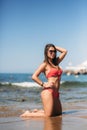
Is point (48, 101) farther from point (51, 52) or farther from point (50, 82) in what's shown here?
point (51, 52)

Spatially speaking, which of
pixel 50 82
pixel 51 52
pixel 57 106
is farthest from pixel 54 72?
pixel 57 106

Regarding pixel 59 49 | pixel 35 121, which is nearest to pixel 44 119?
pixel 35 121

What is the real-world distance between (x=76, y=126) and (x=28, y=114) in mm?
1573

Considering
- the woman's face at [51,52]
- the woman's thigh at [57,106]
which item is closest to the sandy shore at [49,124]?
the woman's thigh at [57,106]

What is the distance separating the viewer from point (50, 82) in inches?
263

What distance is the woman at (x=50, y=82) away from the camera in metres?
6.64

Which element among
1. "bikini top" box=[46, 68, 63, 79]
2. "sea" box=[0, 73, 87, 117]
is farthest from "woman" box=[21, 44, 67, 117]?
"sea" box=[0, 73, 87, 117]

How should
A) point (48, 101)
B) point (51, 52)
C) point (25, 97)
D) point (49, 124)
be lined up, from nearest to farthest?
point (49, 124)
point (48, 101)
point (51, 52)
point (25, 97)

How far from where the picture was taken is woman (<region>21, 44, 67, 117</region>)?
21.8ft

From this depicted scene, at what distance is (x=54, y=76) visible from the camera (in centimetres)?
675

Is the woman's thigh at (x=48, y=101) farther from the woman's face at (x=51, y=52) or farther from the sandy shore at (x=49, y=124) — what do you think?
the woman's face at (x=51, y=52)

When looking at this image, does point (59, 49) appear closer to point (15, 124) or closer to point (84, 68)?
point (15, 124)

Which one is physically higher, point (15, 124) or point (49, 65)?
point (49, 65)

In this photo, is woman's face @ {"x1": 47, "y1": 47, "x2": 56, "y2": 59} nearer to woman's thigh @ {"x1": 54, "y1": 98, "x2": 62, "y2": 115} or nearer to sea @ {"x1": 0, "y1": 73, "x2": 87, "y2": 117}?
woman's thigh @ {"x1": 54, "y1": 98, "x2": 62, "y2": 115}
